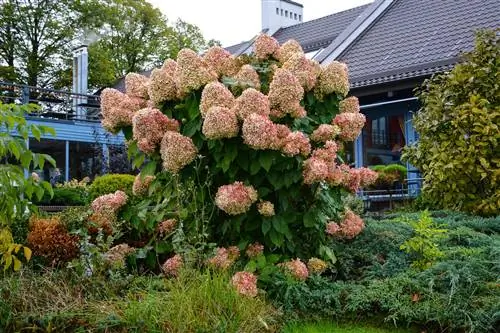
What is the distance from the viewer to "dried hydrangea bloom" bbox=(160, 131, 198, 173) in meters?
4.00

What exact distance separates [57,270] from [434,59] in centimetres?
899

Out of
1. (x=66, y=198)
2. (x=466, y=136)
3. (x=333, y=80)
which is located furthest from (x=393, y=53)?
(x=333, y=80)

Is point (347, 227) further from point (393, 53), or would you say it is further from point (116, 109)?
point (393, 53)

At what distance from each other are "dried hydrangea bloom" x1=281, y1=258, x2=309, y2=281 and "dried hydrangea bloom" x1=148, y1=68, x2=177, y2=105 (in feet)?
4.92

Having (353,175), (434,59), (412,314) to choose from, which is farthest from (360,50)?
(412,314)

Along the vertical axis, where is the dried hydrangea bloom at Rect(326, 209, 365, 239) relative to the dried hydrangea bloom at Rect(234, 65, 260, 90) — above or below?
below

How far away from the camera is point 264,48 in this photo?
4.71 meters

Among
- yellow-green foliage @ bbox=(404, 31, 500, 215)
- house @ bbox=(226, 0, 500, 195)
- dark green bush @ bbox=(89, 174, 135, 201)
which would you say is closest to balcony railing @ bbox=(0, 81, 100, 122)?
dark green bush @ bbox=(89, 174, 135, 201)

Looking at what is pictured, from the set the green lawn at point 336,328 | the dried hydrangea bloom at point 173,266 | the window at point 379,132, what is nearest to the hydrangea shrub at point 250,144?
the dried hydrangea bloom at point 173,266

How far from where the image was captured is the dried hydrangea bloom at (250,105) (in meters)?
3.86

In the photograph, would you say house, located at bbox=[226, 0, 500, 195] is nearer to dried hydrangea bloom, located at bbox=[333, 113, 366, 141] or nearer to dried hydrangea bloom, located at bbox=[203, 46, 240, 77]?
dried hydrangea bloom, located at bbox=[333, 113, 366, 141]

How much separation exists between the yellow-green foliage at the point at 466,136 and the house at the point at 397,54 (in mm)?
3082

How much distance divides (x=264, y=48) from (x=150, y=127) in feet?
3.97

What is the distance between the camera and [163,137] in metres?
4.13
